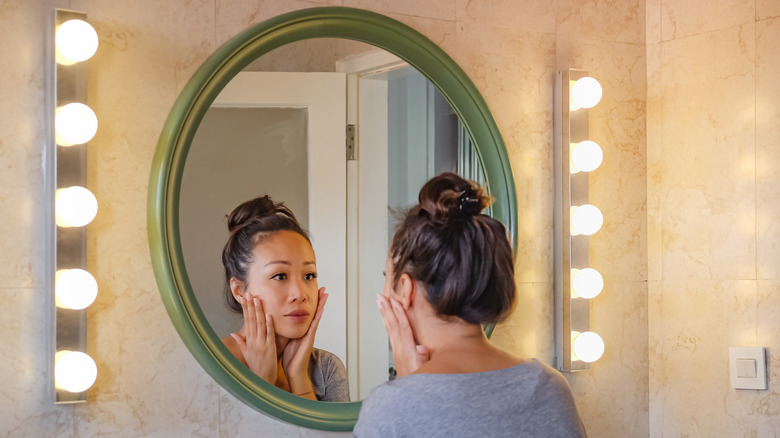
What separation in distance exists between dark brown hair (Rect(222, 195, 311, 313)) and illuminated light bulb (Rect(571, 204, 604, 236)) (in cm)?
68

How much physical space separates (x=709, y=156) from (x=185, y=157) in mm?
1136

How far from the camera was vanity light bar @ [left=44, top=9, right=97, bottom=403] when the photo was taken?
49.7 inches

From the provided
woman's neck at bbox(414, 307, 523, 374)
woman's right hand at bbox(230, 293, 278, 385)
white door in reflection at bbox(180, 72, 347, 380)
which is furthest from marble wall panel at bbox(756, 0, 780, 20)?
woman's right hand at bbox(230, 293, 278, 385)

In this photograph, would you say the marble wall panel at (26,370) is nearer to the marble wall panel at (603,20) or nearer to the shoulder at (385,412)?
the shoulder at (385,412)

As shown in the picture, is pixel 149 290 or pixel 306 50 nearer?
pixel 149 290

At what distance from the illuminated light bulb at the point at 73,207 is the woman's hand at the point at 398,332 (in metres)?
0.53

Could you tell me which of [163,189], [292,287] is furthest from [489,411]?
[163,189]

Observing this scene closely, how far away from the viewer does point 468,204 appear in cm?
109

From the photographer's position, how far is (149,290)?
4.48 ft

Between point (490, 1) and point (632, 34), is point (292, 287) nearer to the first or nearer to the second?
point (490, 1)

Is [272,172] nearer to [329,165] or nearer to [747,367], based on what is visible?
[329,165]

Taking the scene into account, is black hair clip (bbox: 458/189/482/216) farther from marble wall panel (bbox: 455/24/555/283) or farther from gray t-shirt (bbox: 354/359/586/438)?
marble wall panel (bbox: 455/24/555/283)

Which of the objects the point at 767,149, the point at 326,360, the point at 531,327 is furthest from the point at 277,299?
the point at 767,149

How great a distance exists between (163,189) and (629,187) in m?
1.08
